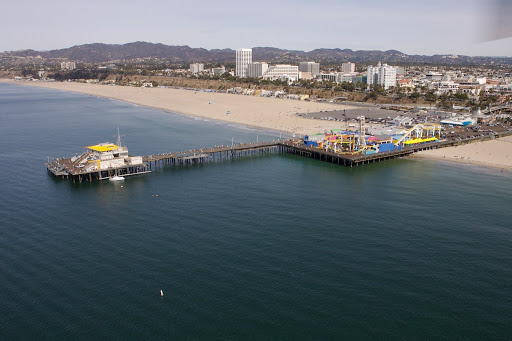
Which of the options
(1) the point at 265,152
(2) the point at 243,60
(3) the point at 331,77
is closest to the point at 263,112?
(1) the point at 265,152

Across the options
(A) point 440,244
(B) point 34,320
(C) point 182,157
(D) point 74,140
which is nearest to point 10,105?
(D) point 74,140

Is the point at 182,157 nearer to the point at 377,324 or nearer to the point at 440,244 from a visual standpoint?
the point at 440,244

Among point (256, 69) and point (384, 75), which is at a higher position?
point (256, 69)

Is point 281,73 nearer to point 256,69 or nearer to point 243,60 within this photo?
point 256,69

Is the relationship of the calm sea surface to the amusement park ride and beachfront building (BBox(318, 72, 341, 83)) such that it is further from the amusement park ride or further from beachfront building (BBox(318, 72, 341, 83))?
beachfront building (BBox(318, 72, 341, 83))

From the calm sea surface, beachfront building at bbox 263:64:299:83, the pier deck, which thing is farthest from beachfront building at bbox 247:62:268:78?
Answer: the calm sea surface

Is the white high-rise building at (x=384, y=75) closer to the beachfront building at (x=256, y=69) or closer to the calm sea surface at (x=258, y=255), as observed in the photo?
the beachfront building at (x=256, y=69)
